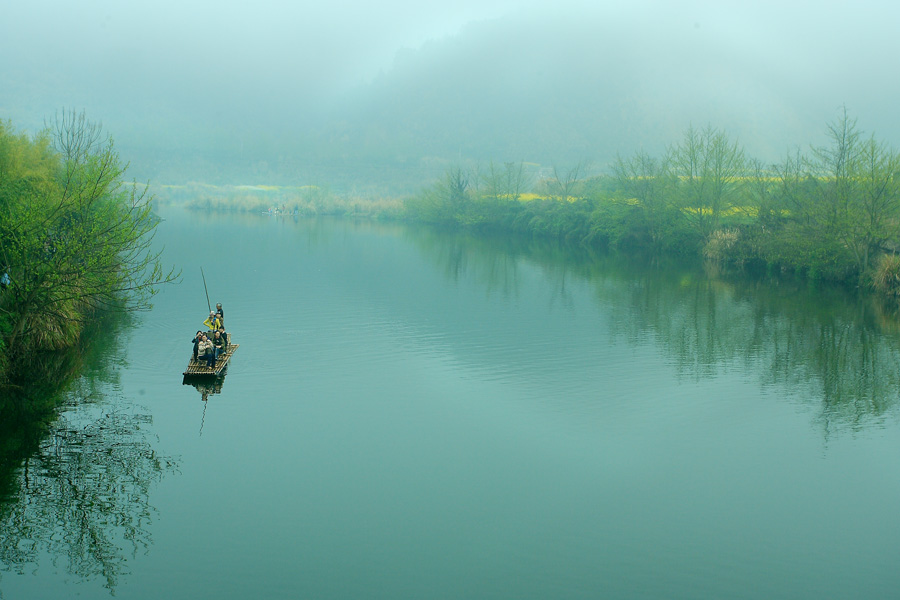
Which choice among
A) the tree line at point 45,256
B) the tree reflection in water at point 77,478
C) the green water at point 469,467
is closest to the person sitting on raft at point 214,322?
the green water at point 469,467

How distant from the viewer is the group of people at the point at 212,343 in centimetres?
2195

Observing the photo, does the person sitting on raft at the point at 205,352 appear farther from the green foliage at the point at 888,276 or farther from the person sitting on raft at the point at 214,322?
the green foliage at the point at 888,276

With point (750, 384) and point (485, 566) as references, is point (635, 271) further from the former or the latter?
point (485, 566)

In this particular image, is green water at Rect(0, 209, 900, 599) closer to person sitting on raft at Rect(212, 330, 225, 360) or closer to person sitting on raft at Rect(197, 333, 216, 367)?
person sitting on raft at Rect(212, 330, 225, 360)

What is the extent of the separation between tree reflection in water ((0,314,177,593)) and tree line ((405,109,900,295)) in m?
37.5

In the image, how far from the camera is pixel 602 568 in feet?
41.0

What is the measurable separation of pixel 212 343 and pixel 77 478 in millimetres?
7645

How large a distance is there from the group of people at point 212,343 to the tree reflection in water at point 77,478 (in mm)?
2284

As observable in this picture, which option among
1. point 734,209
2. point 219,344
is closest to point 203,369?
point 219,344

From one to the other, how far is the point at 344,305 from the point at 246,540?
24402 mm

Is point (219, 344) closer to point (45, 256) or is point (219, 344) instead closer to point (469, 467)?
point (45, 256)

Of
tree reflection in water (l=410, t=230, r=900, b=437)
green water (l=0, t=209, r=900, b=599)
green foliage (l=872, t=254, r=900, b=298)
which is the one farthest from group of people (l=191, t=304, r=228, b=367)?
green foliage (l=872, t=254, r=900, b=298)

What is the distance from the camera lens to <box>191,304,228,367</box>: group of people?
864 inches

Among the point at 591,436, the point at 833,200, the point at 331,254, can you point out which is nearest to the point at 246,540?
the point at 591,436
